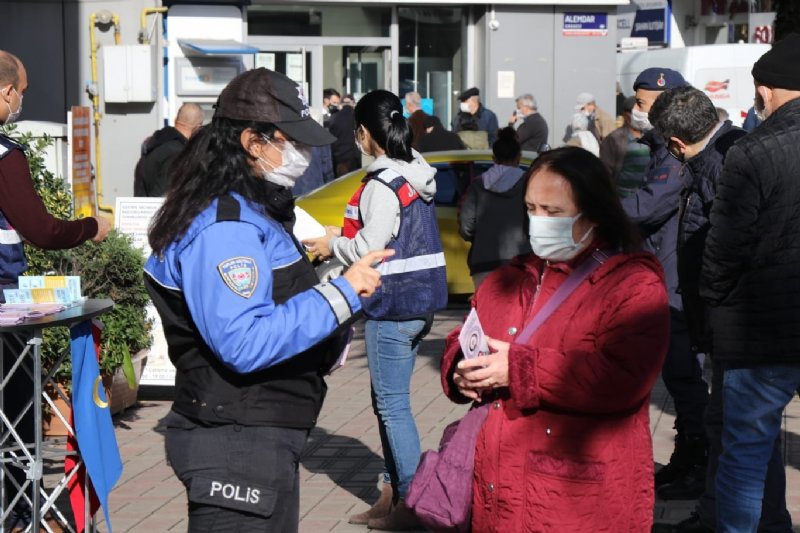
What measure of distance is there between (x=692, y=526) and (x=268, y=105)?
3.36 metres

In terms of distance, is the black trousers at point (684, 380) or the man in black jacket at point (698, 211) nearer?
the man in black jacket at point (698, 211)

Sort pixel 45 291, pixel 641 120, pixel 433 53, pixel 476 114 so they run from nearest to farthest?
pixel 45 291 < pixel 641 120 < pixel 476 114 < pixel 433 53

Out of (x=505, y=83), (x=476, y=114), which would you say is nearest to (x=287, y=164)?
(x=476, y=114)

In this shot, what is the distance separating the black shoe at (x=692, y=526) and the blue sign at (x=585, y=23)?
17.6m

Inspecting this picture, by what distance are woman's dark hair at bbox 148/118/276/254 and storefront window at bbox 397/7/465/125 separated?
19555mm

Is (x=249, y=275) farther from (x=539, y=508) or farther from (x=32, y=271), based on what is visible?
(x=32, y=271)

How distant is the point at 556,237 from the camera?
11.9ft

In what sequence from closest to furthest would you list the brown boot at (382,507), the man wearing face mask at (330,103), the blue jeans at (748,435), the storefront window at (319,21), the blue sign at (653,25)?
1. the blue jeans at (748,435)
2. the brown boot at (382,507)
3. the man wearing face mask at (330,103)
4. the storefront window at (319,21)
5. the blue sign at (653,25)

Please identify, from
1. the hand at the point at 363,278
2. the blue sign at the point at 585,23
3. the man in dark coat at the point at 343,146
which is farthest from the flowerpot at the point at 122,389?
the blue sign at the point at 585,23

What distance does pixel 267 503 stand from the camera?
11.6 feet

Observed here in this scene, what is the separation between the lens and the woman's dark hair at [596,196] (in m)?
3.66

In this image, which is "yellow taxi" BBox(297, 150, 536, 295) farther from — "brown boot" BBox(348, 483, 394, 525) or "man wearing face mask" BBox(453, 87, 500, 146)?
"brown boot" BBox(348, 483, 394, 525)

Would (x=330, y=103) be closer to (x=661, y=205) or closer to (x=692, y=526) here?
(x=661, y=205)

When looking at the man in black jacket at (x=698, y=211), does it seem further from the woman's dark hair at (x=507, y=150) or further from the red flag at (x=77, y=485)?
the woman's dark hair at (x=507, y=150)
